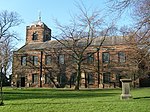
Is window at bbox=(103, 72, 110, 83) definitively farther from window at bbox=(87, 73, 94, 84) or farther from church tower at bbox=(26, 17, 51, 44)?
church tower at bbox=(26, 17, 51, 44)

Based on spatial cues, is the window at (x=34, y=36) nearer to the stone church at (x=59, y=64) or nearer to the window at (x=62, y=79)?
the stone church at (x=59, y=64)

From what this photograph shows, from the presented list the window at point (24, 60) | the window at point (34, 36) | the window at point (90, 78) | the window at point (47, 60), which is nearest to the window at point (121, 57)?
the window at point (90, 78)

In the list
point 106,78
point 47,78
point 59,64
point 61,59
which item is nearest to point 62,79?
point 59,64

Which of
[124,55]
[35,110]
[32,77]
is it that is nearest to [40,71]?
[32,77]

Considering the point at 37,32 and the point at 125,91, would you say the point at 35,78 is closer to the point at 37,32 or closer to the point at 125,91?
the point at 37,32

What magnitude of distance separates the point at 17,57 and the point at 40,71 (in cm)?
625

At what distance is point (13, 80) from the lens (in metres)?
55.5

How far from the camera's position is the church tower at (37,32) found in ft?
189

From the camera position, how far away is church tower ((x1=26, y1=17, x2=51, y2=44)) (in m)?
57.7

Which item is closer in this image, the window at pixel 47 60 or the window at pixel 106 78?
the window at pixel 106 78

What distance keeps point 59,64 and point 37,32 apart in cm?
984

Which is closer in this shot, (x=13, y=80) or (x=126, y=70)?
(x=126, y=70)

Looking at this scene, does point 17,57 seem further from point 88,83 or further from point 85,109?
point 85,109

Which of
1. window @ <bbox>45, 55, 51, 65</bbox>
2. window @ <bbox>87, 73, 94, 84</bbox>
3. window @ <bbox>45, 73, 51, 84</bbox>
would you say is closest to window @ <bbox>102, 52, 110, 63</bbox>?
window @ <bbox>87, 73, 94, 84</bbox>
